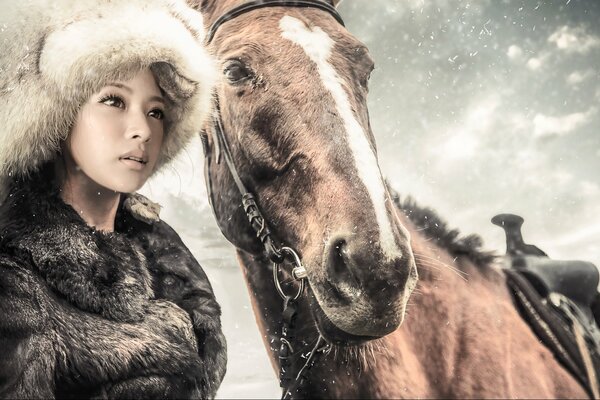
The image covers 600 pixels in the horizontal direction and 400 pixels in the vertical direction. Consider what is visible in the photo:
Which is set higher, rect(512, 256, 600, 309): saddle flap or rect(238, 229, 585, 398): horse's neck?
rect(512, 256, 600, 309): saddle flap

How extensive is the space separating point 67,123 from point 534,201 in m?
0.87

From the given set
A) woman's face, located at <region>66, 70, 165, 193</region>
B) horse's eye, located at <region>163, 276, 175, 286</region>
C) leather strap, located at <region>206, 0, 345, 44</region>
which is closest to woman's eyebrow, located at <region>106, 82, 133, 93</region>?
woman's face, located at <region>66, 70, 165, 193</region>

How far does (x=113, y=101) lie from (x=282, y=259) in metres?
0.36

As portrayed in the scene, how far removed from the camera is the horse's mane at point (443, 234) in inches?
40.6

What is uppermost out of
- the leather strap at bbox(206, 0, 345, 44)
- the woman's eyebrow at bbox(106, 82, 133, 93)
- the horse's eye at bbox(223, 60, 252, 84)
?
the leather strap at bbox(206, 0, 345, 44)

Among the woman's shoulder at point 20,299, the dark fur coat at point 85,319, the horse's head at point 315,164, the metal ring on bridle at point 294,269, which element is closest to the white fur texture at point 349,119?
the horse's head at point 315,164

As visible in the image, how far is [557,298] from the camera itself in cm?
104

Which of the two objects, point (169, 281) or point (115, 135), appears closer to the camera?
point (115, 135)

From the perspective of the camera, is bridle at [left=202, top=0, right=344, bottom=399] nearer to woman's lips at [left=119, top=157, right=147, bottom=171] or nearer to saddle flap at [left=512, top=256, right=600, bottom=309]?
woman's lips at [left=119, top=157, right=147, bottom=171]

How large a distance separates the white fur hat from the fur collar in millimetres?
63

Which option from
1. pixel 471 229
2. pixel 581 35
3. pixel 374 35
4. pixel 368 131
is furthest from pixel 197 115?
pixel 581 35

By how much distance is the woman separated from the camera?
736mm

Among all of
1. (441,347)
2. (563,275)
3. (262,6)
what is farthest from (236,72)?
(563,275)

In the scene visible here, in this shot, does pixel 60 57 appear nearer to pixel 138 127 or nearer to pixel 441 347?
pixel 138 127
